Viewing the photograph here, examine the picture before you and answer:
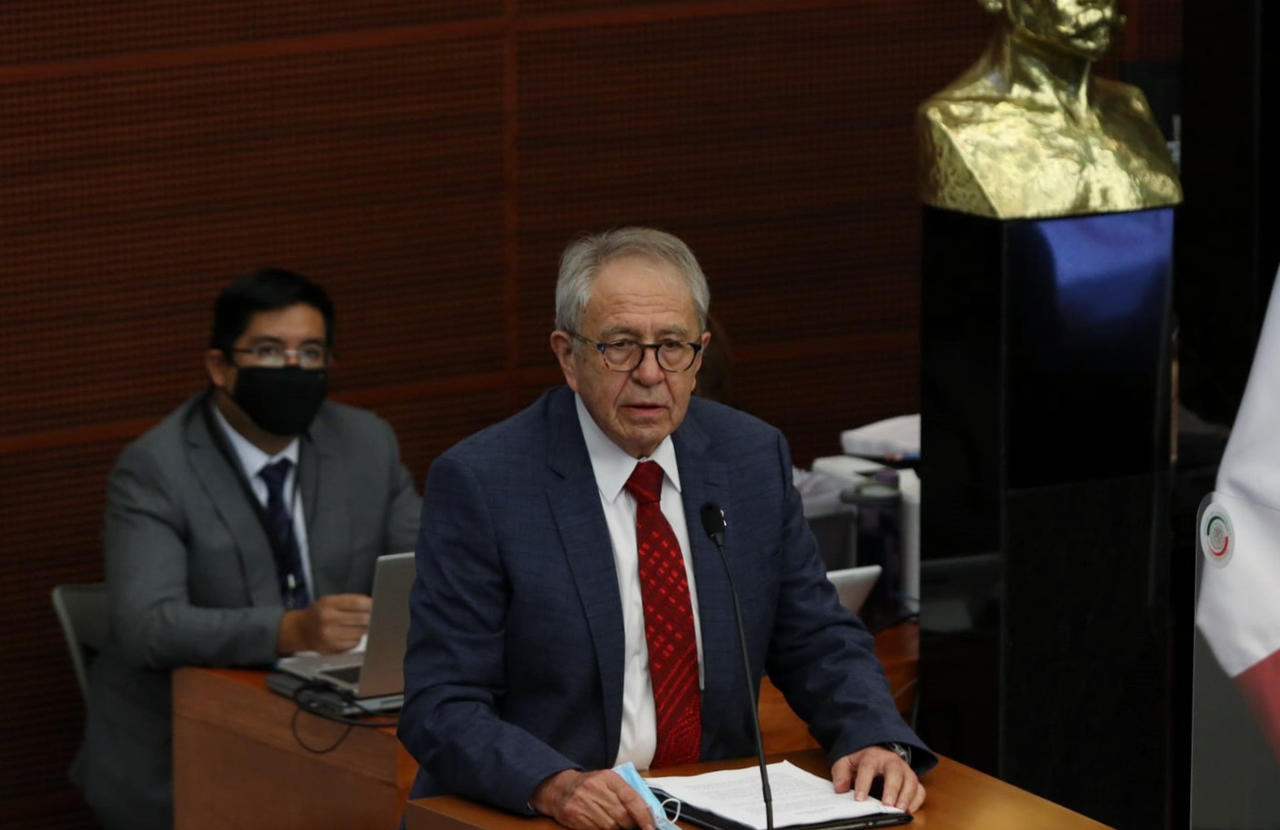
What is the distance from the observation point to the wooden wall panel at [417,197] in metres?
4.73

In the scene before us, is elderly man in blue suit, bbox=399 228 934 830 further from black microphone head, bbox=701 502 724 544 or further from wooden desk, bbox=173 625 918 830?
wooden desk, bbox=173 625 918 830

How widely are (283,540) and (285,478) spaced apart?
13 cm

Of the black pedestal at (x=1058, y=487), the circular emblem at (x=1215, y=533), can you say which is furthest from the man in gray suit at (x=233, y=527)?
the circular emblem at (x=1215, y=533)

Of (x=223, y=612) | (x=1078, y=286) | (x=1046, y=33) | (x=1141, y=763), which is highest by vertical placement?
(x=1046, y=33)

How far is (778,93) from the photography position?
5.62 m

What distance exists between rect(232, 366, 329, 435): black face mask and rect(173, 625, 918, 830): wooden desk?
502 mm

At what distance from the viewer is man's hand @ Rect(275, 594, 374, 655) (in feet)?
13.1

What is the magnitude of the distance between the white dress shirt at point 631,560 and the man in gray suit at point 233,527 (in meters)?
1.33

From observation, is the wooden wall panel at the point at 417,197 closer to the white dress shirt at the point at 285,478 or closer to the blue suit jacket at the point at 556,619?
the white dress shirt at the point at 285,478

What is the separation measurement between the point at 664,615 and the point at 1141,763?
5.51ft

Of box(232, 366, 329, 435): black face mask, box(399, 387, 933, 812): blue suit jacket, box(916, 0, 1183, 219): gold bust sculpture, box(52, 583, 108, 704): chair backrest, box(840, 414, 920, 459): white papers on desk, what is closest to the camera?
box(399, 387, 933, 812): blue suit jacket

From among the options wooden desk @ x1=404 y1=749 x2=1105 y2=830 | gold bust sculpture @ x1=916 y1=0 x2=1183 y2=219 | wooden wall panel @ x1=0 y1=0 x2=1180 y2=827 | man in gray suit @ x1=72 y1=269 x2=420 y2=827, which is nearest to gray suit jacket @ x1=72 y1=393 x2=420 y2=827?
man in gray suit @ x1=72 y1=269 x2=420 y2=827

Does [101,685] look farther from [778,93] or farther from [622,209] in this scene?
[778,93]

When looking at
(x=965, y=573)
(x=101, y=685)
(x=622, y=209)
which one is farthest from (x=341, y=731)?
(x=622, y=209)
